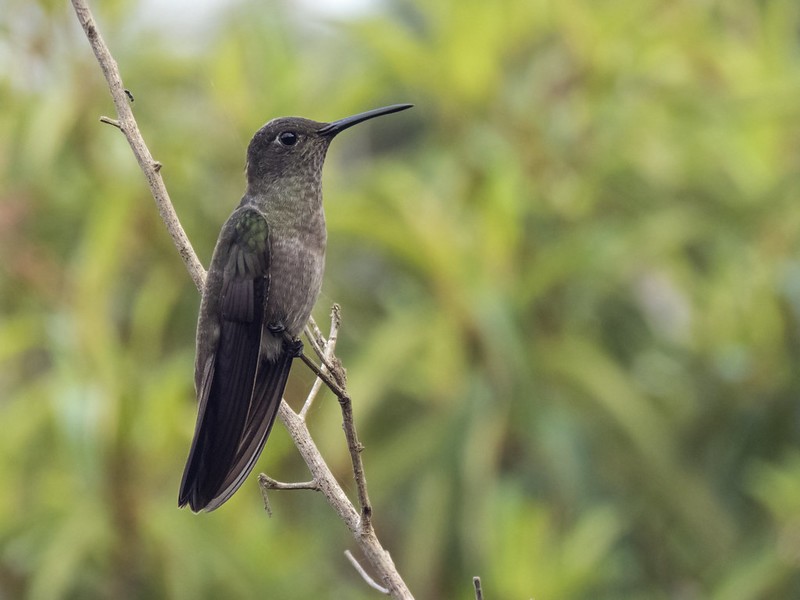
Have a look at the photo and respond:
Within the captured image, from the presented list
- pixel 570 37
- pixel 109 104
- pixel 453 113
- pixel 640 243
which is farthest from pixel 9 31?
pixel 640 243

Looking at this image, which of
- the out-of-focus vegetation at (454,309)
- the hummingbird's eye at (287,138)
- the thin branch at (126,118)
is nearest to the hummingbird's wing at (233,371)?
the thin branch at (126,118)

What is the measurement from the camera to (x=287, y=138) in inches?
77.2

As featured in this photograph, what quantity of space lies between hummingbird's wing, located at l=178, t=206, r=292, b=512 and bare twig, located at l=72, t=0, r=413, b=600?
0.17ft

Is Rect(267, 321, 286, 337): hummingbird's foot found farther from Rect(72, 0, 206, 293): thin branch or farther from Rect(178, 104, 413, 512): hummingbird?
Rect(72, 0, 206, 293): thin branch

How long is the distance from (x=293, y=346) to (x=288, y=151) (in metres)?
0.47

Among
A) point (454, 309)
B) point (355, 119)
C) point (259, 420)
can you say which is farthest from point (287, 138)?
point (454, 309)

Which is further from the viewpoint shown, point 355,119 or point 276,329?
point 355,119

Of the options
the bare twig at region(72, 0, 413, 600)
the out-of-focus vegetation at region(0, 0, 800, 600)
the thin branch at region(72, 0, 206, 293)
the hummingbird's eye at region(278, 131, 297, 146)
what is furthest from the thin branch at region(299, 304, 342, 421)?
the out-of-focus vegetation at region(0, 0, 800, 600)

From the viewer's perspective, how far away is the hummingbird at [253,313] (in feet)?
4.73

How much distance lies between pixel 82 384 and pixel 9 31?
1.34 m

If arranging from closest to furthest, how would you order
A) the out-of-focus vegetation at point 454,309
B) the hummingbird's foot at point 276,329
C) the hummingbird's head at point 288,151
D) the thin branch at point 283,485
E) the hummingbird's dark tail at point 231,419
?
the hummingbird's dark tail at point 231,419
the thin branch at point 283,485
the hummingbird's foot at point 276,329
the hummingbird's head at point 288,151
the out-of-focus vegetation at point 454,309

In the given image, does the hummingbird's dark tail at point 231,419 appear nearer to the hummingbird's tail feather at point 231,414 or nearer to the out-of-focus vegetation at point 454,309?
the hummingbird's tail feather at point 231,414

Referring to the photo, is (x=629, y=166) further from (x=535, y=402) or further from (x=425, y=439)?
(x=425, y=439)

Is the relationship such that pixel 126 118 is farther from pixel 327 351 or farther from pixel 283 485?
pixel 283 485
